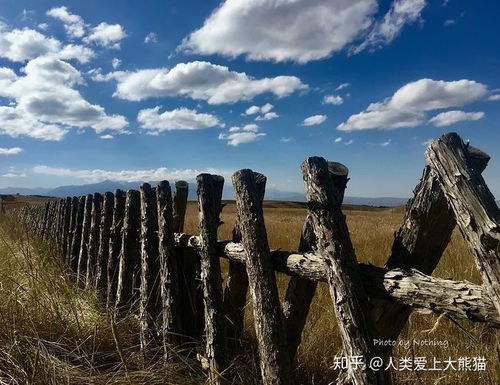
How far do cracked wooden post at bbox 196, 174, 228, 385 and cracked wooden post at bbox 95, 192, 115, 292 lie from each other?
256 centimetres

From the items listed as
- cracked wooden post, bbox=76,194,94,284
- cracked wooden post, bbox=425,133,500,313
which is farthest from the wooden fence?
cracked wooden post, bbox=76,194,94,284

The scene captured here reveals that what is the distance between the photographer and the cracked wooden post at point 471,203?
4.96 feet

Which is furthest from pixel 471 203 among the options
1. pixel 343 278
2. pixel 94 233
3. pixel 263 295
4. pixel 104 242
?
pixel 94 233

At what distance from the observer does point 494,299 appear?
1.51 m

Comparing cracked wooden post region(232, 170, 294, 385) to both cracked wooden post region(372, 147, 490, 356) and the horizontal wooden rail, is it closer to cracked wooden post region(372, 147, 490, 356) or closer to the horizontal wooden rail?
the horizontal wooden rail

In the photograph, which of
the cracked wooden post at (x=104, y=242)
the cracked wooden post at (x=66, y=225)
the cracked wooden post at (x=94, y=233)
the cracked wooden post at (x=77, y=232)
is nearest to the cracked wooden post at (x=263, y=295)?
the cracked wooden post at (x=104, y=242)

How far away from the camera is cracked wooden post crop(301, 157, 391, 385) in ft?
6.64

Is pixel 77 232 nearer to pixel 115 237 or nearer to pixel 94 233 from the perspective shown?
pixel 94 233

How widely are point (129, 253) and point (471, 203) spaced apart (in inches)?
147

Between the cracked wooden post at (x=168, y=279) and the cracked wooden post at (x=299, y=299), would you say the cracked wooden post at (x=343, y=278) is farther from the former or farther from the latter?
the cracked wooden post at (x=168, y=279)

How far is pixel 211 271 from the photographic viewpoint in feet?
10.3

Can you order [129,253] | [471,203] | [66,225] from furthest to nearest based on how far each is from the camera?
[66,225] < [129,253] < [471,203]

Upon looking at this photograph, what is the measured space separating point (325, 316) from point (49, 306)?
2.11 meters

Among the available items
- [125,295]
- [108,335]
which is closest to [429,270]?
[108,335]
